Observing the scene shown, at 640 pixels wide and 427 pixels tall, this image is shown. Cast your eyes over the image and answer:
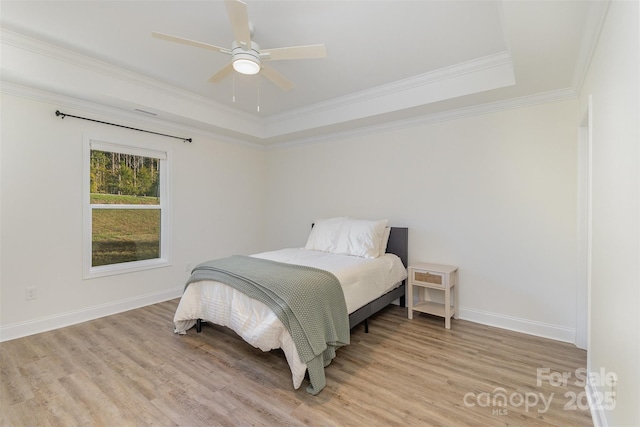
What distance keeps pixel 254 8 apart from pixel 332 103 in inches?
72.0

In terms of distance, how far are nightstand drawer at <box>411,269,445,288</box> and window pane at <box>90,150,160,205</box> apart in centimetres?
351

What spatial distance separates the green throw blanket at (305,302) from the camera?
198 cm

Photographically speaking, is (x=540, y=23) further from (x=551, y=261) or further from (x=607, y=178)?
(x=551, y=261)

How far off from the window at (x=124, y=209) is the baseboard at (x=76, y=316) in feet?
1.27

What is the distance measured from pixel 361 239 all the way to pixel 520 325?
185 cm

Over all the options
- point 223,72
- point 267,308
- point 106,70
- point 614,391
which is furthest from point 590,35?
point 106,70

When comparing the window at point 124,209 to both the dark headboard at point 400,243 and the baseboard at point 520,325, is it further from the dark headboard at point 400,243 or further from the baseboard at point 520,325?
the baseboard at point 520,325

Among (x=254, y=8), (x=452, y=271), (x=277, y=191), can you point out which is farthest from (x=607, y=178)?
(x=277, y=191)

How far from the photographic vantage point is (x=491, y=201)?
3119 mm

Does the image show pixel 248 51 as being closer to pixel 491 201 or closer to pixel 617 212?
pixel 617 212

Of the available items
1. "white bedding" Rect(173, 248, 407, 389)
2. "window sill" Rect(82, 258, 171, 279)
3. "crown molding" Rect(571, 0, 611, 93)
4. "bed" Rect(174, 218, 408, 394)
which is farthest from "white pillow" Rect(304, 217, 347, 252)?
"crown molding" Rect(571, 0, 611, 93)

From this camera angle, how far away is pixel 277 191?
16.8 feet

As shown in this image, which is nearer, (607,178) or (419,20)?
(607,178)

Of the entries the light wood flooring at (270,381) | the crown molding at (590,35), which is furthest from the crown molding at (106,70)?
the crown molding at (590,35)
